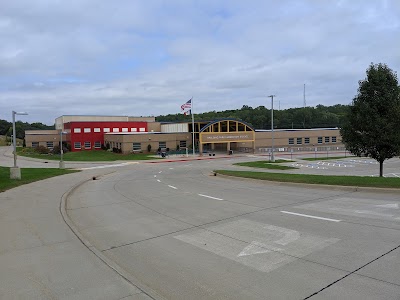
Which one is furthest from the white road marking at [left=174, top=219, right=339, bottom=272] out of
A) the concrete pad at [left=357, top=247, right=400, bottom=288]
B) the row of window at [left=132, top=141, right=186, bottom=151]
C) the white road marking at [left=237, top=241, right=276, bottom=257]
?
the row of window at [left=132, top=141, right=186, bottom=151]

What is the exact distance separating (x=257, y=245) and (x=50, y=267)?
3.91m

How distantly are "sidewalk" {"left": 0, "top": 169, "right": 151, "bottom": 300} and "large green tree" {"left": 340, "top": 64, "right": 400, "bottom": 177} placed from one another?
1725 cm

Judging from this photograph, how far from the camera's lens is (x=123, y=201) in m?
14.2

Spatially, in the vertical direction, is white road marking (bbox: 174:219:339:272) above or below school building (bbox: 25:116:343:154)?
below

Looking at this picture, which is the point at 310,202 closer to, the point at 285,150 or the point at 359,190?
the point at 359,190

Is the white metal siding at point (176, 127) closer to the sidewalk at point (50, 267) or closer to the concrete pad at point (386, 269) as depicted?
the sidewalk at point (50, 267)

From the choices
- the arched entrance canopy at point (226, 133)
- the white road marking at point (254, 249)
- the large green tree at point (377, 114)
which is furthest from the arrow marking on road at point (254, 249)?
the arched entrance canopy at point (226, 133)

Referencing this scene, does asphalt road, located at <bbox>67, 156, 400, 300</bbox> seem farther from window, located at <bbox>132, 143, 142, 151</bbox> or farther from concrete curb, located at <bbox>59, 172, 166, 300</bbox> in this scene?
window, located at <bbox>132, 143, 142, 151</bbox>

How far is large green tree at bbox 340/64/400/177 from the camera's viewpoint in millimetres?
19578

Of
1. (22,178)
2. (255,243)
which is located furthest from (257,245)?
(22,178)

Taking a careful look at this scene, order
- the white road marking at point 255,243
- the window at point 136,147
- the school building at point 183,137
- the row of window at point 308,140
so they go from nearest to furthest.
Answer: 1. the white road marking at point 255,243
2. the window at point 136,147
3. the school building at point 183,137
4. the row of window at point 308,140

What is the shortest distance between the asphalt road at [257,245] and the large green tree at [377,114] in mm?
8244

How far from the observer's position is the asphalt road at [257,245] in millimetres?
5113

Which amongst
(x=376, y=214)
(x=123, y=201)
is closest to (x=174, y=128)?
(x=123, y=201)
